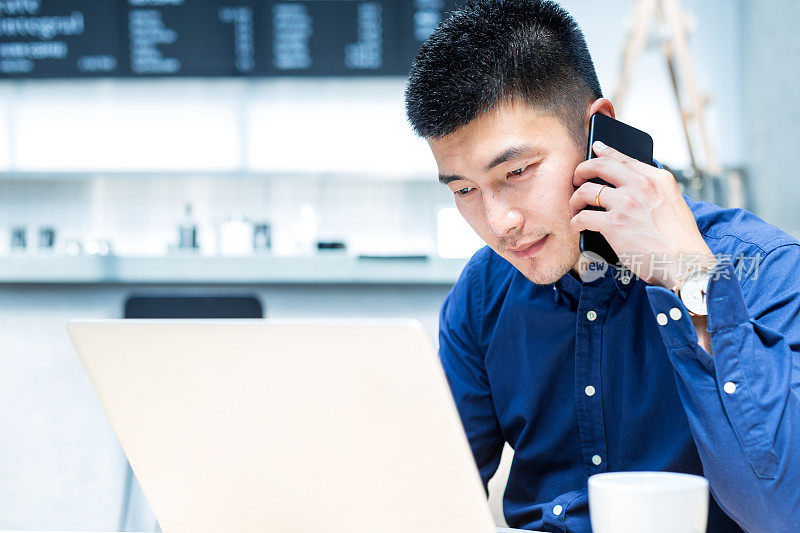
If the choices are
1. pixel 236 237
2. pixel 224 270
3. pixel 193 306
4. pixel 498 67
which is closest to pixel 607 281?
pixel 498 67

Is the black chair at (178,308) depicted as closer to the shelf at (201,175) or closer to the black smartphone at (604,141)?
the shelf at (201,175)

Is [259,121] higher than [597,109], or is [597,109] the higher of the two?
[597,109]

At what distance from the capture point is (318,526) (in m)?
0.57

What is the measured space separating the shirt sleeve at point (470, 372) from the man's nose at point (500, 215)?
25cm

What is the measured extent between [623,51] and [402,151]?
3.31ft

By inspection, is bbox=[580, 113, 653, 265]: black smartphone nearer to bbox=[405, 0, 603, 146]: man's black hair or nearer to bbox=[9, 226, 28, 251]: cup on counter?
bbox=[405, 0, 603, 146]: man's black hair

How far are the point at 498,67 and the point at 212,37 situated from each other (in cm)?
253

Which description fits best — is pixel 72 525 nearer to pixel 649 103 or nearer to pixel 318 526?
pixel 318 526

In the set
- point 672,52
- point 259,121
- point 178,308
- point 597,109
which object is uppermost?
point 672,52

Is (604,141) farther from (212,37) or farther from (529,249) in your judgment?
(212,37)

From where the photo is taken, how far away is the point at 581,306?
962 millimetres

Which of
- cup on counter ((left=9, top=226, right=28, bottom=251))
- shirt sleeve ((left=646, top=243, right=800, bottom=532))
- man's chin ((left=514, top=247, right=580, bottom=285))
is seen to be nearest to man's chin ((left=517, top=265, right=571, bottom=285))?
man's chin ((left=514, top=247, right=580, bottom=285))

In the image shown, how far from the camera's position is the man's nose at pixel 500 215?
0.83 meters

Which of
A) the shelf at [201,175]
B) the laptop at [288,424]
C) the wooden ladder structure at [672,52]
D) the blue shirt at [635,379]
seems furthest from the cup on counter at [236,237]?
the laptop at [288,424]
